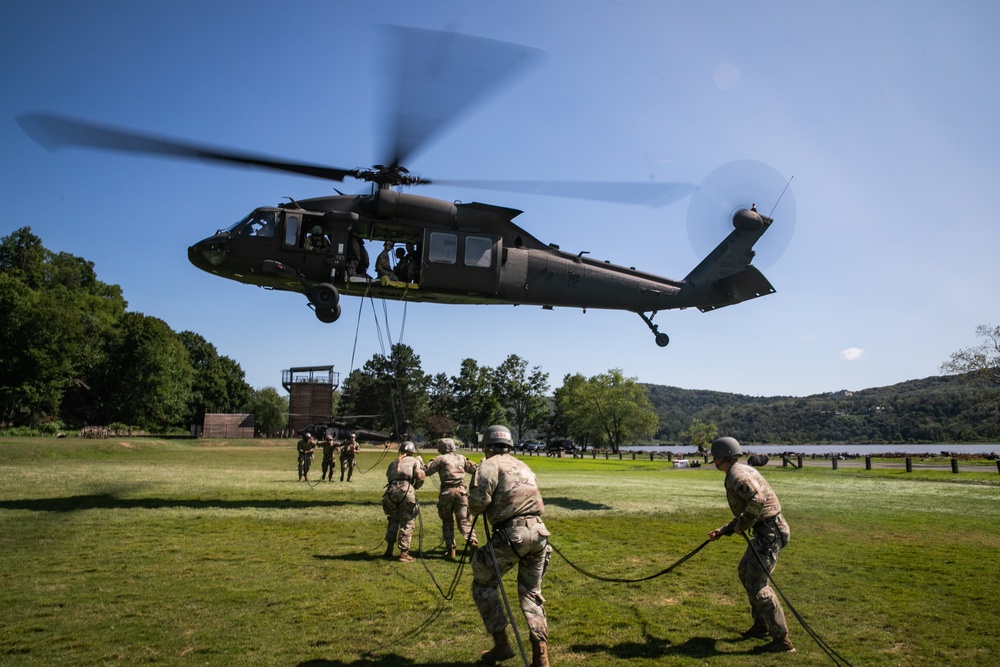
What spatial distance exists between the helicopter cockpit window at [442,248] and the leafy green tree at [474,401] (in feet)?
278

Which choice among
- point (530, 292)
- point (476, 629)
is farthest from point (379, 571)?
A: point (530, 292)

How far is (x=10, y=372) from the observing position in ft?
178

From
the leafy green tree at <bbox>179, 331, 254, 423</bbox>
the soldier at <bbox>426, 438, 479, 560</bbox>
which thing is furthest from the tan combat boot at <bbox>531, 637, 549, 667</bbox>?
the leafy green tree at <bbox>179, 331, 254, 423</bbox>

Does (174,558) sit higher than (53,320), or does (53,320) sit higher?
(53,320)

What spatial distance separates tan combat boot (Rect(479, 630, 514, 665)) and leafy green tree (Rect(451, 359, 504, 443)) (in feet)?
307

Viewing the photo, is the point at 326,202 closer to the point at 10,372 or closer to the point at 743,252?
the point at 743,252

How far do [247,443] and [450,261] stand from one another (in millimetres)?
54204

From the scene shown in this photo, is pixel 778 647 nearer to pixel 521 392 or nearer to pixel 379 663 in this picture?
pixel 379 663

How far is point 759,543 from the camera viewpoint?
648cm

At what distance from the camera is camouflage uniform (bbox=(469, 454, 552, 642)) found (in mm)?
5707

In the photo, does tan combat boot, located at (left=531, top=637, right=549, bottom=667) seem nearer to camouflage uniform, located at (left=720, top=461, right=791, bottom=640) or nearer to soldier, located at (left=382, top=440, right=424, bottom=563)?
camouflage uniform, located at (left=720, top=461, right=791, bottom=640)

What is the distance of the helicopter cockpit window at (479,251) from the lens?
51.0 ft

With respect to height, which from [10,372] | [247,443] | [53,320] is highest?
[53,320]

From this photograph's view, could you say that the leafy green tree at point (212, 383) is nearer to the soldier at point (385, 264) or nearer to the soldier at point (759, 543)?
the soldier at point (385, 264)
